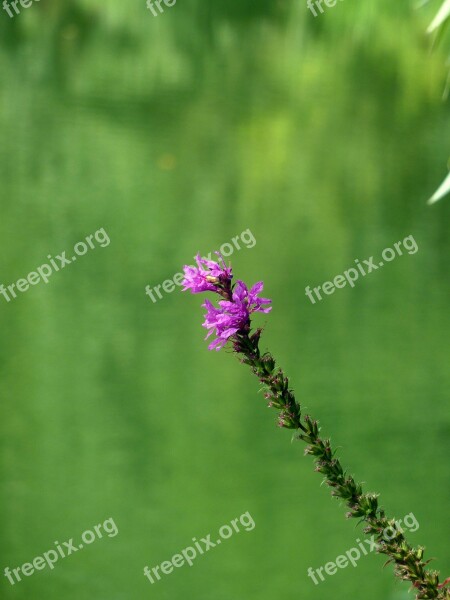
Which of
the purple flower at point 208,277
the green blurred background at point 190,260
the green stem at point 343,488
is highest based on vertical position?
the green blurred background at point 190,260

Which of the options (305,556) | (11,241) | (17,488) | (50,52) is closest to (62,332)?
(11,241)

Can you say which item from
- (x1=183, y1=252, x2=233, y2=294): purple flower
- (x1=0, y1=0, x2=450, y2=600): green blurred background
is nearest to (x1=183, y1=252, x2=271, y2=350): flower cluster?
(x1=183, y1=252, x2=233, y2=294): purple flower

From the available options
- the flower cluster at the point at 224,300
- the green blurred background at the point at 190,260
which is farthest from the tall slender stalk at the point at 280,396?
the green blurred background at the point at 190,260

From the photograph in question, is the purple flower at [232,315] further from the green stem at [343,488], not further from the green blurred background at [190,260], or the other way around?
the green blurred background at [190,260]

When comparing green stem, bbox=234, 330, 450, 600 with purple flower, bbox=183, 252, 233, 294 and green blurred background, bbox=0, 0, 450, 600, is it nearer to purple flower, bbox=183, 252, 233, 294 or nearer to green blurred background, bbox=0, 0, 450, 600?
purple flower, bbox=183, 252, 233, 294

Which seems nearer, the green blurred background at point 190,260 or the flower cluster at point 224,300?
the flower cluster at point 224,300

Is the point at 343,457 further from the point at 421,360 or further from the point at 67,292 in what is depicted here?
the point at 67,292

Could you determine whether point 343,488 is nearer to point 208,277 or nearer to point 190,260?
point 208,277

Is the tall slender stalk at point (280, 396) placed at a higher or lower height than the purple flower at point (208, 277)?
lower
